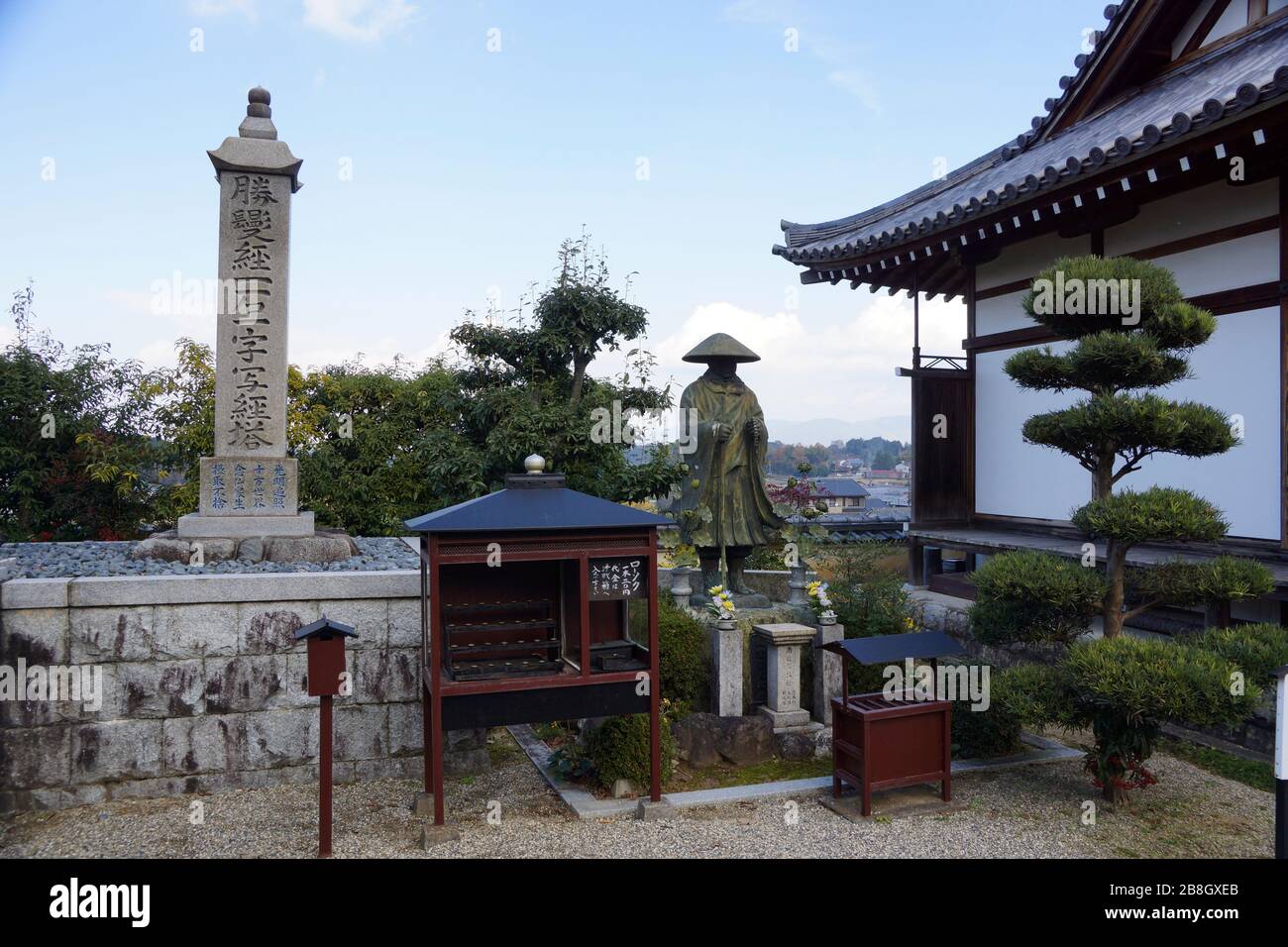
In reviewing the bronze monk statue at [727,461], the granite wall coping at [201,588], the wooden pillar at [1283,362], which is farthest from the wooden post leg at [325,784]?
the wooden pillar at [1283,362]

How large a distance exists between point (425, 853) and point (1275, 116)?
8042mm

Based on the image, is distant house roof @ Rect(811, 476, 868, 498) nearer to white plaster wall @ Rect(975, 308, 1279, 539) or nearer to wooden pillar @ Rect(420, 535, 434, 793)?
white plaster wall @ Rect(975, 308, 1279, 539)

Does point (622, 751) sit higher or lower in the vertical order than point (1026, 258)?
lower

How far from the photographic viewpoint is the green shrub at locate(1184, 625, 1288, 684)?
18.0 ft

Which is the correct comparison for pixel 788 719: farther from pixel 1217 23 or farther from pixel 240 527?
pixel 1217 23

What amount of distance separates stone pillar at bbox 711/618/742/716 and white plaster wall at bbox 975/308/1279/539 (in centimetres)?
467

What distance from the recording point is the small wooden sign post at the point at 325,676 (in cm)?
518

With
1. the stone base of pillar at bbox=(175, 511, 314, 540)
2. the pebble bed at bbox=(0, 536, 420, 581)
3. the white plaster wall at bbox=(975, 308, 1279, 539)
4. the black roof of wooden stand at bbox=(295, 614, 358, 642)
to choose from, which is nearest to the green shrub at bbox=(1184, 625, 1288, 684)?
the white plaster wall at bbox=(975, 308, 1279, 539)

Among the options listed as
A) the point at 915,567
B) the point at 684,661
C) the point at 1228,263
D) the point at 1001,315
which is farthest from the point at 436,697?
the point at 1001,315

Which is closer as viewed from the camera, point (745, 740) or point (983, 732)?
point (983, 732)

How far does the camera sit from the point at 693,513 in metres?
8.95

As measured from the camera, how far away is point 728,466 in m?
9.12

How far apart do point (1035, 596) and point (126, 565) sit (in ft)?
24.8

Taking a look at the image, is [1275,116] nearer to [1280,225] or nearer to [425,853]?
[1280,225]
